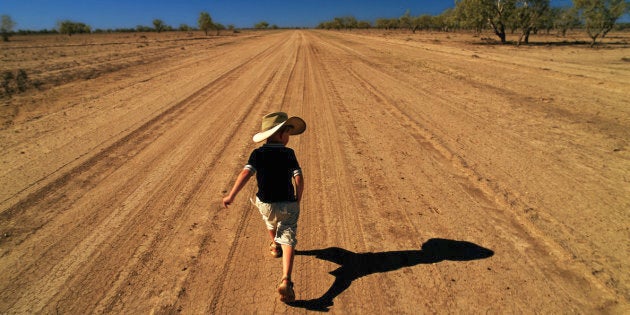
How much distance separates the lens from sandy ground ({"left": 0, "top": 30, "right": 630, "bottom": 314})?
2.89 m

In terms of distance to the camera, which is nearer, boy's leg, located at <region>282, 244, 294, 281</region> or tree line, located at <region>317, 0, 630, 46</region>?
boy's leg, located at <region>282, 244, 294, 281</region>

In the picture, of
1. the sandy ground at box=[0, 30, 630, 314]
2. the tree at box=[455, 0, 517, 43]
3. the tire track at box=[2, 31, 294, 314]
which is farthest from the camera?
the tree at box=[455, 0, 517, 43]

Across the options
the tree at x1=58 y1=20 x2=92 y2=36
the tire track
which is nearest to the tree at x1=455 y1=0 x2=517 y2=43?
the tire track

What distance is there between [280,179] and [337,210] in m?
1.55

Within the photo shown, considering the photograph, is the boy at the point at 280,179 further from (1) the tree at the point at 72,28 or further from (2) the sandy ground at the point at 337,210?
(1) the tree at the point at 72,28

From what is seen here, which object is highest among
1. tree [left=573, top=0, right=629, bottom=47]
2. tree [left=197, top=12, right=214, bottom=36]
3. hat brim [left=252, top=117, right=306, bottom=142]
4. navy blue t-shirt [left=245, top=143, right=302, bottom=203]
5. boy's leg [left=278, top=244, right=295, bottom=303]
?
tree [left=197, top=12, right=214, bottom=36]

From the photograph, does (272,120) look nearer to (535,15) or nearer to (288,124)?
(288,124)

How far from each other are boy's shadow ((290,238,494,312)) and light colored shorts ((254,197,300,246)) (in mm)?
622

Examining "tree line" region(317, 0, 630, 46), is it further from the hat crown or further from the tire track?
the hat crown

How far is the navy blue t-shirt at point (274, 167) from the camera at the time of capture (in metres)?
2.75

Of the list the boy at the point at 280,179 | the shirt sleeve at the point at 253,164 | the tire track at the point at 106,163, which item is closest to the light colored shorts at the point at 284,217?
the boy at the point at 280,179

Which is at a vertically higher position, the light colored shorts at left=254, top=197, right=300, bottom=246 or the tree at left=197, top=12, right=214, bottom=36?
the tree at left=197, top=12, right=214, bottom=36

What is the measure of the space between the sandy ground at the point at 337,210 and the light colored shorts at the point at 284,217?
1.64 feet

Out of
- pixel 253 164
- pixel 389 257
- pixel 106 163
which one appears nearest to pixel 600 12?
pixel 389 257
